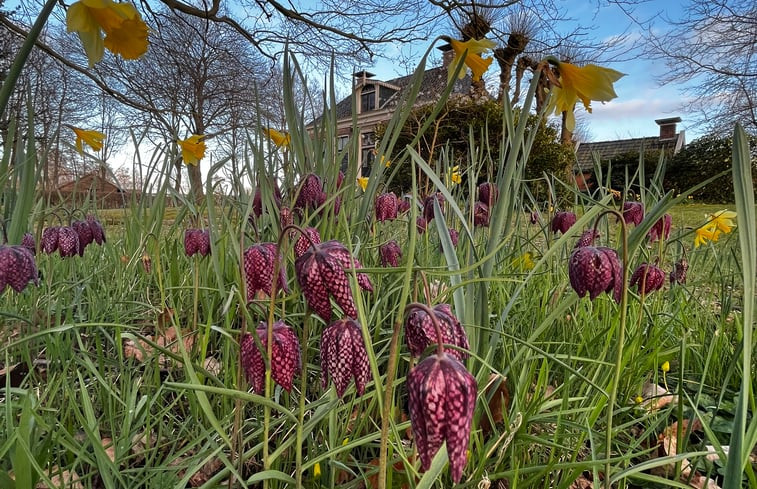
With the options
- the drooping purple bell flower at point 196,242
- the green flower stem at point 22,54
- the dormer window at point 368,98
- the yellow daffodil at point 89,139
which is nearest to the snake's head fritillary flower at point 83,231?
the yellow daffodil at point 89,139

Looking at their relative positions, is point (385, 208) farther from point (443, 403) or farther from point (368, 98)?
point (368, 98)

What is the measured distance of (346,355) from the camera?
1.99ft

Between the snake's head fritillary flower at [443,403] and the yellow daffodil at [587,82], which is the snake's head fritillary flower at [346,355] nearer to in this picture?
the snake's head fritillary flower at [443,403]

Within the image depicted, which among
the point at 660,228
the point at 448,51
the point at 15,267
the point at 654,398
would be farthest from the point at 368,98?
the point at 15,267

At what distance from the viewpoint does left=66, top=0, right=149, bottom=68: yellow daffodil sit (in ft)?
2.55

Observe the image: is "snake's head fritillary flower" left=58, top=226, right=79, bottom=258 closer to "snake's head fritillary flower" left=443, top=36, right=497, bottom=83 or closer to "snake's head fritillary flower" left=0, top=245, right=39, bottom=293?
"snake's head fritillary flower" left=0, top=245, right=39, bottom=293

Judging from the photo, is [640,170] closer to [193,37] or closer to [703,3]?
[193,37]

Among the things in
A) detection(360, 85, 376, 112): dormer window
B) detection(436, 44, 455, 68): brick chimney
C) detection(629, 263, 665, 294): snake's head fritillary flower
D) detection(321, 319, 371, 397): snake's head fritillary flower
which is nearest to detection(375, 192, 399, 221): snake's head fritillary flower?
detection(436, 44, 455, 68): brick chimney

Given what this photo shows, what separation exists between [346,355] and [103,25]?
0.70 meters

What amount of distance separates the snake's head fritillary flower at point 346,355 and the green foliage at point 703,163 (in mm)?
13419

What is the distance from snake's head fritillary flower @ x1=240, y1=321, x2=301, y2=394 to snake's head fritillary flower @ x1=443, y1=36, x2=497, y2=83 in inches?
22.9

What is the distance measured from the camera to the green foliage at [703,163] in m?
12.1

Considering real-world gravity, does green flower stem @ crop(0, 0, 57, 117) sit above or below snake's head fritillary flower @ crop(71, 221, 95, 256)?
above

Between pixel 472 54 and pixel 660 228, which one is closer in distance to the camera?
pixel 472 54
